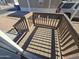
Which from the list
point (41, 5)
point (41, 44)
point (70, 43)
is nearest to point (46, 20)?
point (41, 44)

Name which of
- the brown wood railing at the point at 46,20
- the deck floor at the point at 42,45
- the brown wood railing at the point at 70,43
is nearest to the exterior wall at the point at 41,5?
the brown wood railing at the point at 46,20

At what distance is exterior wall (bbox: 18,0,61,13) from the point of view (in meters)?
17.1

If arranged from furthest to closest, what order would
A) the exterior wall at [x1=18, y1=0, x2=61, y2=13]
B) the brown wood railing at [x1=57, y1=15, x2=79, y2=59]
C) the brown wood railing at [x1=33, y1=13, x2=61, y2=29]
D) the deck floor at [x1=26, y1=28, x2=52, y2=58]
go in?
the exterior wall at [x1=18, y1=0, x2=61, y2=13]
the brown wood railing at [x1=33, y1=13, x2=61, y2=29]
the deck floor at [x1=26, y1=28, x2=52, y2=58]
the brown wood railing at [x1=57, y1=15, x2=79, y2=59]

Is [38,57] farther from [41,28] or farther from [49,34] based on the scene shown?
[41,28]

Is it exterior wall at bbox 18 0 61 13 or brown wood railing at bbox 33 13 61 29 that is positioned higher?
brown wood railing at bbox 33 13 61 29

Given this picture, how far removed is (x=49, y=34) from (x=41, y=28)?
3.76ft

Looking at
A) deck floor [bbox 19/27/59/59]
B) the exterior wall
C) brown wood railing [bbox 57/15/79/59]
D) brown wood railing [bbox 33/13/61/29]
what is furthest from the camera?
the exterior wall

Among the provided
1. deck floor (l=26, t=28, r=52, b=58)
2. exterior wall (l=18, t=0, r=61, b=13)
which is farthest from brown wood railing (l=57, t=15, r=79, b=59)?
exterior wall (l=18, t=0, r=61, b=13)

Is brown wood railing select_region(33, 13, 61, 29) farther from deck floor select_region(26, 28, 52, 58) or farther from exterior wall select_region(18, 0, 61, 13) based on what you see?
exterior wall select_region(18, 0, 61, 13)

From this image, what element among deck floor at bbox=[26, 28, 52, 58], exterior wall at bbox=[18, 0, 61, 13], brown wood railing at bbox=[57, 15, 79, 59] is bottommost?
exterior wall at bbox=[18, 0, 61, 13]

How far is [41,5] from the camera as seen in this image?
1830cm

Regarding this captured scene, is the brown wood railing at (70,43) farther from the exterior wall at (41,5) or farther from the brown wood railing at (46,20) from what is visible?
the exterior wall at (41,5)

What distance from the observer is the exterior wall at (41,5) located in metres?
17.1

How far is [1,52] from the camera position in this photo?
4.77 m
